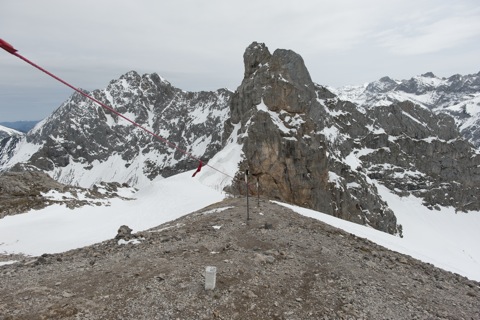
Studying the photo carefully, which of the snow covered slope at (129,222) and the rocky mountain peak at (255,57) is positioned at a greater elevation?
the rocky mountain peak at (255,57)

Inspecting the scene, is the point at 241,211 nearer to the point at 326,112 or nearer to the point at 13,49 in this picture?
the point at 13,49

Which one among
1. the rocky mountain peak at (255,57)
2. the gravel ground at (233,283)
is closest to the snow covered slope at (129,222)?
the gravel ground at (233,283)

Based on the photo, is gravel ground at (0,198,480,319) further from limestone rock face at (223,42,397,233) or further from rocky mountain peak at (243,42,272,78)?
rocky mountain peak at (243,42,272,78)

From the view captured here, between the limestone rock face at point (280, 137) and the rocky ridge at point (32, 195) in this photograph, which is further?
A: the limestone rock face at point (280, 137)

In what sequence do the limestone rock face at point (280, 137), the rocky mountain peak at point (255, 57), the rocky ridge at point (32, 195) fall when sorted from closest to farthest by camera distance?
the rocky ridge at point (32, 195)
the limestone rock face at point (280, 137)
the rocky mountain peak at point (255, 57)

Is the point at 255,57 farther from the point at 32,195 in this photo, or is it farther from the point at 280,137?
the point at 32,195

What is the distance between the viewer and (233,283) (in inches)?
367

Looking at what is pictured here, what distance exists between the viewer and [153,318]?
763 centimetres

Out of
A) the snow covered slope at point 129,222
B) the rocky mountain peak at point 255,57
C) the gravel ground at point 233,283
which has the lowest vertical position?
the snow covered slope at point 129,222

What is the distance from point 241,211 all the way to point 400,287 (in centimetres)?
1030

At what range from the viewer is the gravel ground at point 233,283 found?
26.6 feet

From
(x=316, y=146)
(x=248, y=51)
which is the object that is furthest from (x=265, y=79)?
(x=316, y=146)

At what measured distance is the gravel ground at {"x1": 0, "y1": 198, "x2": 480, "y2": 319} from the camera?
26.6 feet

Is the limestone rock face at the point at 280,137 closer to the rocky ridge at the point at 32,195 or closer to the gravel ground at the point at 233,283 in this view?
the rocky ridge at the point at 32,195
